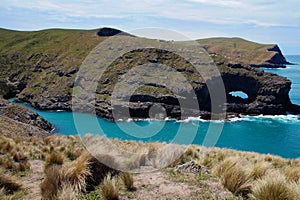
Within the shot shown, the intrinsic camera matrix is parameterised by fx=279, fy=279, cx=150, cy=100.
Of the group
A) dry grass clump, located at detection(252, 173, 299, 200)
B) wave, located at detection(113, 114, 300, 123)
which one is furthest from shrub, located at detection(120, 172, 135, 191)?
wave, located at detection(113, 114, 300, 123)

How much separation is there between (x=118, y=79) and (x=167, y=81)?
59.8ft

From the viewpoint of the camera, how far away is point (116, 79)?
101m

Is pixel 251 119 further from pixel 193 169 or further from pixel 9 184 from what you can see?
pixel 9 184

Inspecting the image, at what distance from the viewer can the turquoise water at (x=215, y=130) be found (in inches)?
A: 2550

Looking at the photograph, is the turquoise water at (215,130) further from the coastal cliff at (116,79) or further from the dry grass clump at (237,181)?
the dry grass clump at (237,181)

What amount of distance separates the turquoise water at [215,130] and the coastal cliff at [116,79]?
22.7 feet

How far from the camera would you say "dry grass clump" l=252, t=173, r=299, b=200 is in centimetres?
607

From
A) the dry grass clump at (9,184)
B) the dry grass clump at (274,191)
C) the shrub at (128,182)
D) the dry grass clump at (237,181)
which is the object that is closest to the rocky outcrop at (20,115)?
the dry grass clump at (9,184)

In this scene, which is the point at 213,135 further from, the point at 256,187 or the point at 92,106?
the point at 256,187

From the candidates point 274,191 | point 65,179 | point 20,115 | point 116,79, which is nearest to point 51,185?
point 65,179

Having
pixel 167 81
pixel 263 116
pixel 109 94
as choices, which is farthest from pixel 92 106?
pixel 263 116

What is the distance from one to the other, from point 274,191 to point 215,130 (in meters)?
73.9

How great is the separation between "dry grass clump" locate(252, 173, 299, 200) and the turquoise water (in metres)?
55.6

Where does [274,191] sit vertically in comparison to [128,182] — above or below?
above
